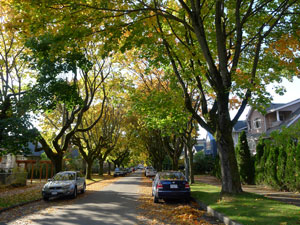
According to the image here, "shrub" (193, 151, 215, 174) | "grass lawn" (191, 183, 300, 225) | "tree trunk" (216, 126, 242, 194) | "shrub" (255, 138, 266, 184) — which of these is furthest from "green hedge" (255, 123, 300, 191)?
"shrub" (193, 151, 215, 174)

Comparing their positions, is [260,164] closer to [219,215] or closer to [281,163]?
[281,163]

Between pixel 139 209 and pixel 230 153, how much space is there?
4426 millimetres

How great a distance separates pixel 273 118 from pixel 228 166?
951 inches

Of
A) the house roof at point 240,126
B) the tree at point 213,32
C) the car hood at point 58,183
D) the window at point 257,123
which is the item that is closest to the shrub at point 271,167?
the tree at point 213,32

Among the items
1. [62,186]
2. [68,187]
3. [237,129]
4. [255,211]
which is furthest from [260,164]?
[237,129]

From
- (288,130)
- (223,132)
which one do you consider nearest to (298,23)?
(288,130)

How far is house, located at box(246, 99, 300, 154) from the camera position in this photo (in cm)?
2895

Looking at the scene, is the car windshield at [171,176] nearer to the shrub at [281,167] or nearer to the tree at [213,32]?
the tree at [213,32]

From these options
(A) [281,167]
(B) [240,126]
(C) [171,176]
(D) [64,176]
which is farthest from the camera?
(B) [240,126]

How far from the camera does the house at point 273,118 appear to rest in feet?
95.0

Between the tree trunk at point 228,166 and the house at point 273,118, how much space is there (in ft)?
63.8

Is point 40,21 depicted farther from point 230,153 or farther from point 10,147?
point 230,153

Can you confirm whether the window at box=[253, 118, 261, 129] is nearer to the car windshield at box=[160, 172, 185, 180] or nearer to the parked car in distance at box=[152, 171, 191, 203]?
the car windshield at box=[160, 172, 185, 180]

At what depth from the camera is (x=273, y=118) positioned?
31453mm
